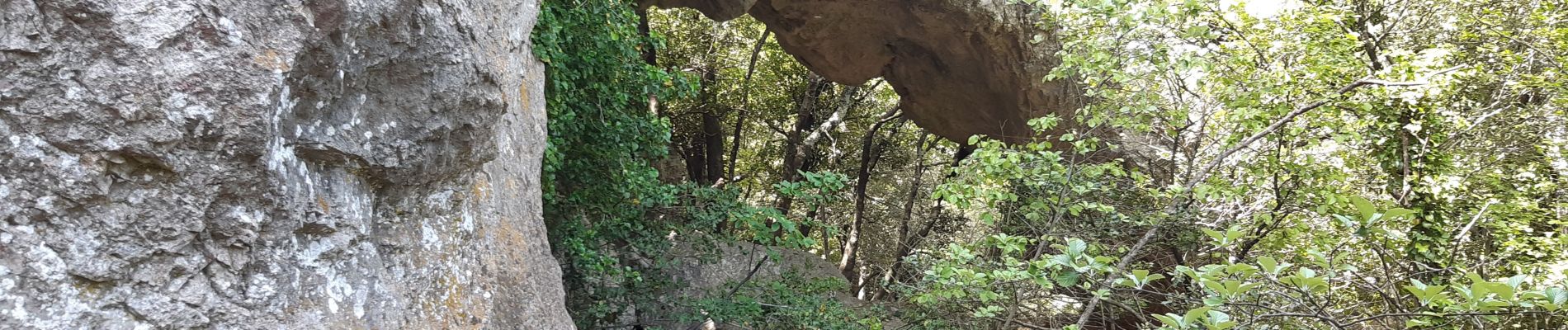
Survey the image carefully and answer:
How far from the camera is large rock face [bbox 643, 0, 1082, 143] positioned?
6688 mm

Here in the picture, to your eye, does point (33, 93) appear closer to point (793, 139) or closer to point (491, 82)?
point (491, 82)

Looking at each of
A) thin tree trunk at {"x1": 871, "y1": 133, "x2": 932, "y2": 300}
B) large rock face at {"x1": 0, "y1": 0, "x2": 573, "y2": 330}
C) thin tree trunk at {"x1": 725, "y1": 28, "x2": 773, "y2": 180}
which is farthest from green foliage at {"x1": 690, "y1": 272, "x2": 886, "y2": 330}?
thin tree trunk at {"x1": 725, "y1": 28, "x2": 773, "y2": 180}

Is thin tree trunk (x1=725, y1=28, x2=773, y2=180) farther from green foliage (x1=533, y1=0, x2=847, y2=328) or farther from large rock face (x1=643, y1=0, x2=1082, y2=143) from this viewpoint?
green foliage (x1=533, y1=0, x2=847, y2=328)

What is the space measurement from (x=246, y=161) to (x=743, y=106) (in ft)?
25.3

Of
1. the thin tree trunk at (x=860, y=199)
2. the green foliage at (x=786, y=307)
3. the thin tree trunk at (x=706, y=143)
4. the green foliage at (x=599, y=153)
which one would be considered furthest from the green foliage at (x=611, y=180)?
the thin tree trunk at (x=860, y=199)

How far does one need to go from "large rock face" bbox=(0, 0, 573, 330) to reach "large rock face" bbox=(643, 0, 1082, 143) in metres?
4.06

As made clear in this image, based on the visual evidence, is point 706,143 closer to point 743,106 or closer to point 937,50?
point 743,106

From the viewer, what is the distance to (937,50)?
7371 millimetres

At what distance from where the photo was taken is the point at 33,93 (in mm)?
1653

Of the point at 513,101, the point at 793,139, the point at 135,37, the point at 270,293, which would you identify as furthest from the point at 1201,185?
the point at 793,139

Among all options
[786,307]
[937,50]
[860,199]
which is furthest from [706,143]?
[786,307]

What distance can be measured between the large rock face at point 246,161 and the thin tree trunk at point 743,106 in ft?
19.8

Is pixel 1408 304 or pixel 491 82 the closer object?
pixel 491 82

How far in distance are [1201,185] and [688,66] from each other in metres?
5.83
